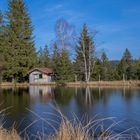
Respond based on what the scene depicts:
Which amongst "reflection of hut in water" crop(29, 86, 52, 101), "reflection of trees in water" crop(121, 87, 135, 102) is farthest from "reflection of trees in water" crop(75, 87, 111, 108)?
"reflection of hut in water" crop(29, 86, 52, 101)

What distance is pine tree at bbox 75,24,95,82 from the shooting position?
56094 mm

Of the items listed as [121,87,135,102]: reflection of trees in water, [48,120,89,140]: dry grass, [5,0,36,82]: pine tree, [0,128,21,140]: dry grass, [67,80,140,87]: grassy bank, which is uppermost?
[5,0,36,82]: pine tree

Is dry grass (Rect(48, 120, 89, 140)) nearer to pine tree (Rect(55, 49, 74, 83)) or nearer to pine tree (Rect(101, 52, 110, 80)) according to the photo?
pine tree (Rect(55, 49, 74, 83))

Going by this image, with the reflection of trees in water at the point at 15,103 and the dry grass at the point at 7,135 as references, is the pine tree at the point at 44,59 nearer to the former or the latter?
the reflection of trees in water at the point at 15,103

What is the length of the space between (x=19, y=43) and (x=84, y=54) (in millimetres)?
10879

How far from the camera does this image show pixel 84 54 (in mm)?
55969

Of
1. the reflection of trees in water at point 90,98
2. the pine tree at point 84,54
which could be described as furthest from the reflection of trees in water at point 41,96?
the pine tree at point 84,54

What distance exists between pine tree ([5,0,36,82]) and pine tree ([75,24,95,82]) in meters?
8.10

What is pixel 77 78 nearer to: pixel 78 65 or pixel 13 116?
pixel 78 65

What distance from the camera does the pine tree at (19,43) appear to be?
5806 centimetres

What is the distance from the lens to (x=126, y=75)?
5425 cm

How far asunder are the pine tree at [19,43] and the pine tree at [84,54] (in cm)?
810

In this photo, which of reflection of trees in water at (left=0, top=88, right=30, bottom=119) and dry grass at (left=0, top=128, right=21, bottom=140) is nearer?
dry grass at (left=0, top=128, right=21, bottom=140)

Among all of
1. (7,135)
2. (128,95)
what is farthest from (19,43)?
(7,135)
